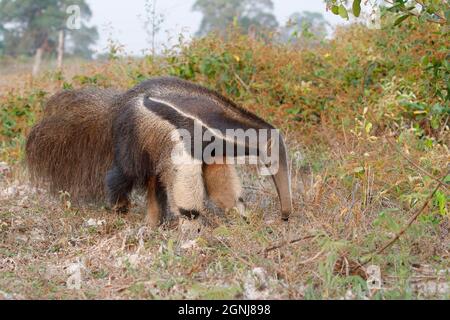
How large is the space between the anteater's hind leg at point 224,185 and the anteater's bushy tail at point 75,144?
87cm

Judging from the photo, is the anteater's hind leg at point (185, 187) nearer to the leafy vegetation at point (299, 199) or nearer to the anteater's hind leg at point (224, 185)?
the leafy vegetation at point (299, 199)

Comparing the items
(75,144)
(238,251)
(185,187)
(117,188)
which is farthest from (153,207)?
(238,251)

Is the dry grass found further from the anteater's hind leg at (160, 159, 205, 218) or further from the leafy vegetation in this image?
the anteater's hind leg at (160, 159, 205, 218)

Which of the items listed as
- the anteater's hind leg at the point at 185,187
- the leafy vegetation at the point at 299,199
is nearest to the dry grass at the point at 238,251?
the leafy vegetation at the point at 299,199

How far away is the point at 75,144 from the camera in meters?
5.81

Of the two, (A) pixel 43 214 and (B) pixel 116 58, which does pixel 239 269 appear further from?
(B) pixel 116 58

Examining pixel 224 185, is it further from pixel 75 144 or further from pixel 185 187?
pixel 75 144

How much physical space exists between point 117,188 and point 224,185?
91 centimetres

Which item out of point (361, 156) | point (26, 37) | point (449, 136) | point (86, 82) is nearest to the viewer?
point (361, 156)

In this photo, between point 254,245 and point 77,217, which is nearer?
point 254,245

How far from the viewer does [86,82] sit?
8797mm
